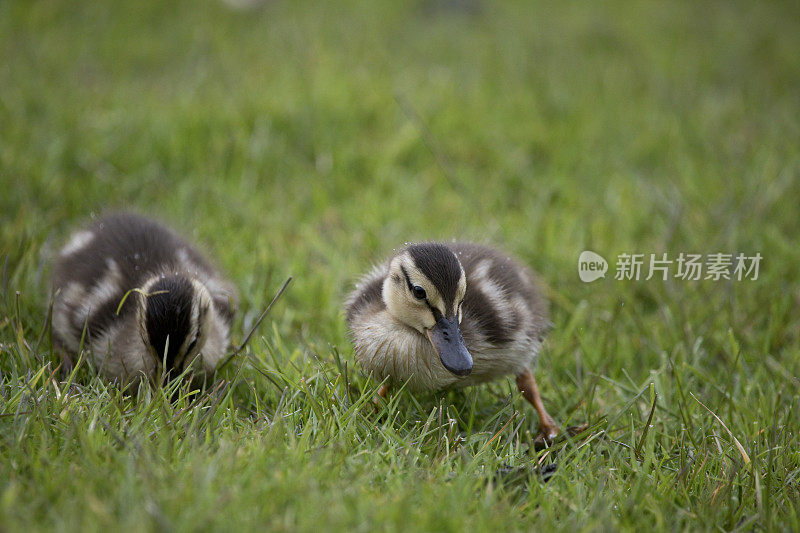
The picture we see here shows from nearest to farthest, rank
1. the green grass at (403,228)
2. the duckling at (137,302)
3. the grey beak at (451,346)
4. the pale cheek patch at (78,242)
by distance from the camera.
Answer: the green grass at (403,228), the grey beak at (451,346), the duckling at (137,302), the pale cheek patch at (78,242)

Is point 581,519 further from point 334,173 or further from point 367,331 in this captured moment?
point 334,173

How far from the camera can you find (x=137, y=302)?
2551mm

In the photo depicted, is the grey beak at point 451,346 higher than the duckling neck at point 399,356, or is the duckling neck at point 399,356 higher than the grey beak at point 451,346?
the grey beak at point 451,346

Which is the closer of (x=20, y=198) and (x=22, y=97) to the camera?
(x=20, y=198)

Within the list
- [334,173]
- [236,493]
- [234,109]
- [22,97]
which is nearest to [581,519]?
[236,493]

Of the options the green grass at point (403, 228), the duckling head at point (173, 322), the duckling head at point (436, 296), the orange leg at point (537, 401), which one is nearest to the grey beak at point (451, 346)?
the duckling head at point (436, 296)

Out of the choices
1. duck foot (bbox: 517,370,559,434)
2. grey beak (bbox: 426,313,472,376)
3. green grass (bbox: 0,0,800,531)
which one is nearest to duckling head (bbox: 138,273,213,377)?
green grass (bbox: 0,0,800,531)

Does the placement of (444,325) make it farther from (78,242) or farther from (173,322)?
(78,242)

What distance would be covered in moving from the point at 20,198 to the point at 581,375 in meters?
2.79

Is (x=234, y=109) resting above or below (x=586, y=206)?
above

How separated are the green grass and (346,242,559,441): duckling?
12 cm

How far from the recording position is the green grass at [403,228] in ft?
5.93

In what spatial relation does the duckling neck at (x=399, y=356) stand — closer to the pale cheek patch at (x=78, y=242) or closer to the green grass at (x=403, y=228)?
the green grass at (x=403, y=228)

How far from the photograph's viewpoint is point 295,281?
130 inches
